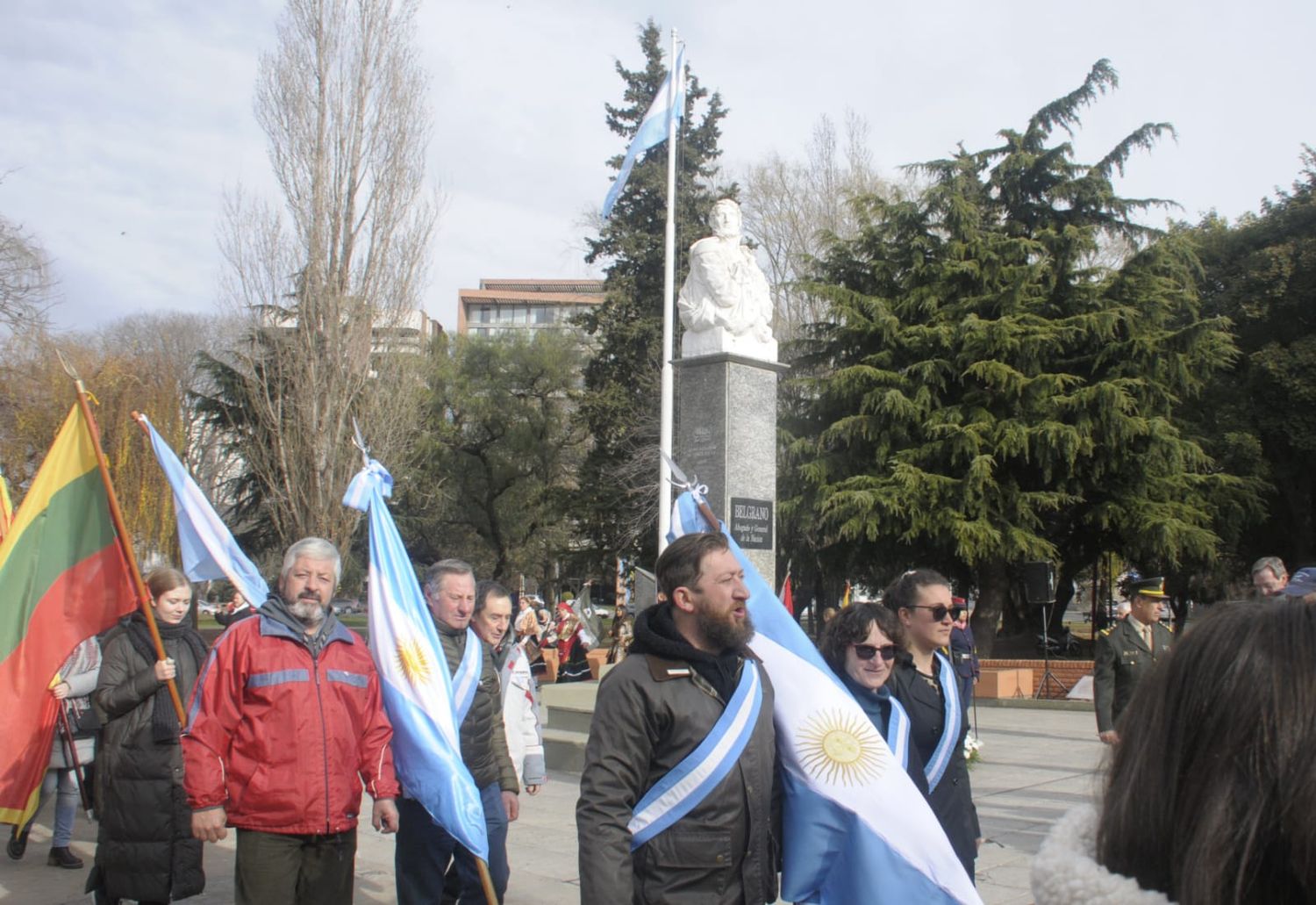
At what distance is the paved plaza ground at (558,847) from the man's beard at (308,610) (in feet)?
8.71

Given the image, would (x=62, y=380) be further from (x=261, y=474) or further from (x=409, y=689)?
(x=409, y=689)

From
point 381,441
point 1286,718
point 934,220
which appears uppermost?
point 934,220

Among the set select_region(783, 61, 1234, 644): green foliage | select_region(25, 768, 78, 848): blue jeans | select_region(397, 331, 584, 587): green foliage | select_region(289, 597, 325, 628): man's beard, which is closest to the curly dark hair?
select_region(289, 597, 325, 628): man's beard

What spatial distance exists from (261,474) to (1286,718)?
27.3m

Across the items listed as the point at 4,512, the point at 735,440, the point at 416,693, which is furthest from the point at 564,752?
the point at 416,693

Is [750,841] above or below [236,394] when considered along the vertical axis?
below

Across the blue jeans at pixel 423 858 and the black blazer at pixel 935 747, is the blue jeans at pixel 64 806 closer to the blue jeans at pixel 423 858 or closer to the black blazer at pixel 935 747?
the blue jeans at pixel 423 858

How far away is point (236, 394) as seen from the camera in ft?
92.6

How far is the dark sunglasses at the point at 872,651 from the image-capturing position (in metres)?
4.23

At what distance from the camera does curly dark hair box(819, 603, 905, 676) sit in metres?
4.28

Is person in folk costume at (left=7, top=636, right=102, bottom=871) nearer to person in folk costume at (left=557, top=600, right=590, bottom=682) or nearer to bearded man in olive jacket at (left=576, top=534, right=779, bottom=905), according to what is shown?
bearded man in olive jacket at (left=576, top=534, right=779, bottom=905)

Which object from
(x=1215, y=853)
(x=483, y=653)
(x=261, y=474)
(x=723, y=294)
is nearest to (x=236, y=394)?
(x=261, y=474)

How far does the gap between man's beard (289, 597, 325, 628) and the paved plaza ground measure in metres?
2.66

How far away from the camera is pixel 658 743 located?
3180mm
